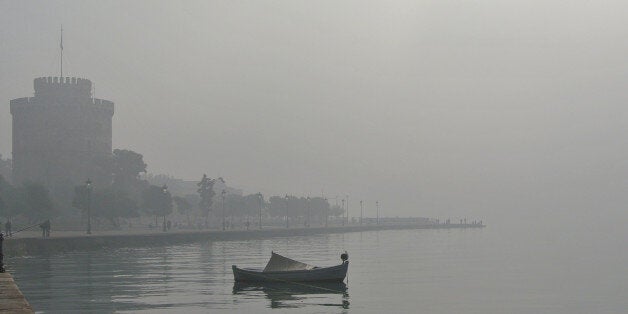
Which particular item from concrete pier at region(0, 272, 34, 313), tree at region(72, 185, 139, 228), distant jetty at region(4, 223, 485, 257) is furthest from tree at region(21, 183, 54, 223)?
concrete pier at region(0, 272, 34, 313)

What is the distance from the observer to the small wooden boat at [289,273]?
45.3m

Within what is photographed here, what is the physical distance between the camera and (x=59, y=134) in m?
147

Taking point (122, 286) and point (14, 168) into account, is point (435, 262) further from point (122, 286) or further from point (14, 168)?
point (14, 168)

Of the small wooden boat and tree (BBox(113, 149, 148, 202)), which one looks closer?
the small wooden boat

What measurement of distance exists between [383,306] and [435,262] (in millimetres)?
33279

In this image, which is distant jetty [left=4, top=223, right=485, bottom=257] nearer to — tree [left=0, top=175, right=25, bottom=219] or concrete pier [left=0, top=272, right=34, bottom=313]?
tree [left=0, top=175, right=25, bottom=219]

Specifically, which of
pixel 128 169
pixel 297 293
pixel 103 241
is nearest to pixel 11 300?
pixel 297 293

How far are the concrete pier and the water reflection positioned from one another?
43.0ft

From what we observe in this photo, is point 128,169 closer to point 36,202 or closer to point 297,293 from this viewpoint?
point 36,202

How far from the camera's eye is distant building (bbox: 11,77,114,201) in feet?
474

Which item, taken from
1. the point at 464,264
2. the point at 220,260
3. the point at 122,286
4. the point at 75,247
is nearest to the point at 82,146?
the point at 75,247

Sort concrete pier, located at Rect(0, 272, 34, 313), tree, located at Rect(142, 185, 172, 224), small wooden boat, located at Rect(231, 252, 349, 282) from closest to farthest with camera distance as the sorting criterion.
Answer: concrete pier, located at Rect(0, 272, 34, 313)
small wooden boat, located at Rect(231, 252, 349, 282)
tree, located at Rect(142, 185, 172, 224)

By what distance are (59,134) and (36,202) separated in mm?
51120

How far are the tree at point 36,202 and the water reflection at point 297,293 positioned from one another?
62.1 m
